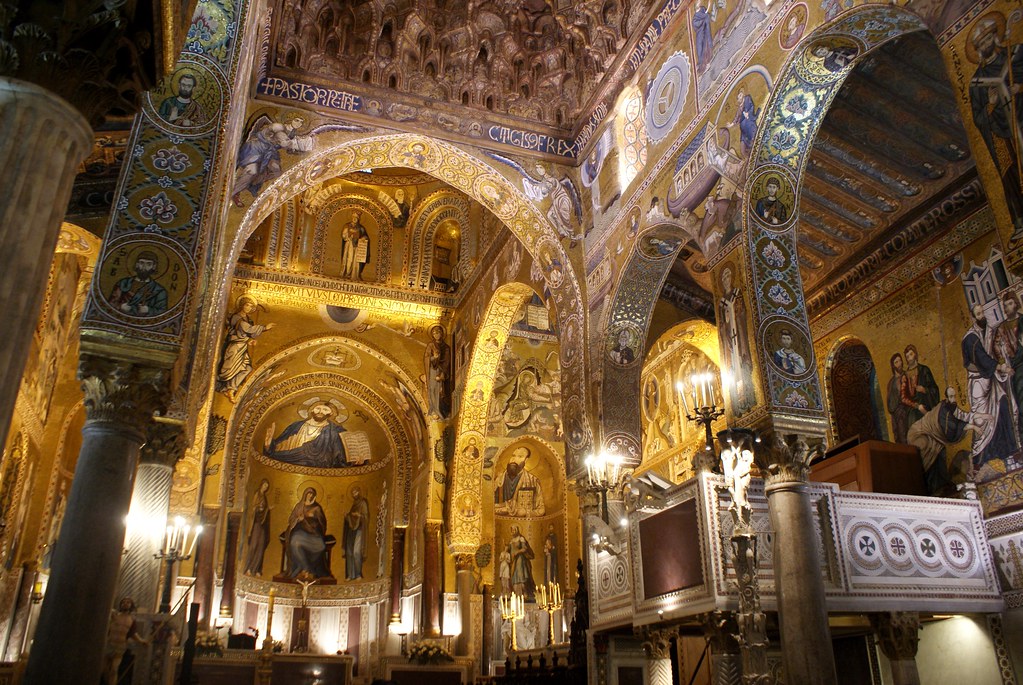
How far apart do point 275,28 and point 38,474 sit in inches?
295

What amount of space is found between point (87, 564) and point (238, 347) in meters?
11.5

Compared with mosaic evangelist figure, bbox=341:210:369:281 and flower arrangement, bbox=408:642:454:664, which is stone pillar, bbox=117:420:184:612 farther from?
mosaic evangelist figure, bbox=341:210:369:281

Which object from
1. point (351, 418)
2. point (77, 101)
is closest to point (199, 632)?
point (351, 418)

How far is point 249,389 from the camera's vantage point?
672 inches

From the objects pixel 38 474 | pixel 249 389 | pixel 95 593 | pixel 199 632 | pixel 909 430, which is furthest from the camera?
pixel 249 389

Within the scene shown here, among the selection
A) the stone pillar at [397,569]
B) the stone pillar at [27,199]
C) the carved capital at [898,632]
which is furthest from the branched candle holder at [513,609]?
the stone pillar at [27,199]

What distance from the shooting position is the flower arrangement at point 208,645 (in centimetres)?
1442

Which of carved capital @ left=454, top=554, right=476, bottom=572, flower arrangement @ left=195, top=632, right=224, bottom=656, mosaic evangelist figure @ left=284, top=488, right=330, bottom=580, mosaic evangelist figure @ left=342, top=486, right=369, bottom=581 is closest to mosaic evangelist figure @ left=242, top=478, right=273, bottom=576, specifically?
mosaic evangelist figure @ left=284, top=488, right=330, bottom=580

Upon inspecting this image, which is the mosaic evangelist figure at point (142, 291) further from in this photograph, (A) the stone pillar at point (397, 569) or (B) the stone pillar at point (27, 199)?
(A) the stone pillar at point (397, 569)

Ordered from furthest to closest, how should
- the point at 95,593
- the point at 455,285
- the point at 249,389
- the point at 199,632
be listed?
the point at 455,285 < the point at 249,389 < the point at 199,632 < the point at 95,593

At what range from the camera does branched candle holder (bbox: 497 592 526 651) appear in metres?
15.2

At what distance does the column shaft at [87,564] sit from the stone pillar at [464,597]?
11018mm

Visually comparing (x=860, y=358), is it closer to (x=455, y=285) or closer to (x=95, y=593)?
(x=455, y=285)

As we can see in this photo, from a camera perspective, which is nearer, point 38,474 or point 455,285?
point 38,474
